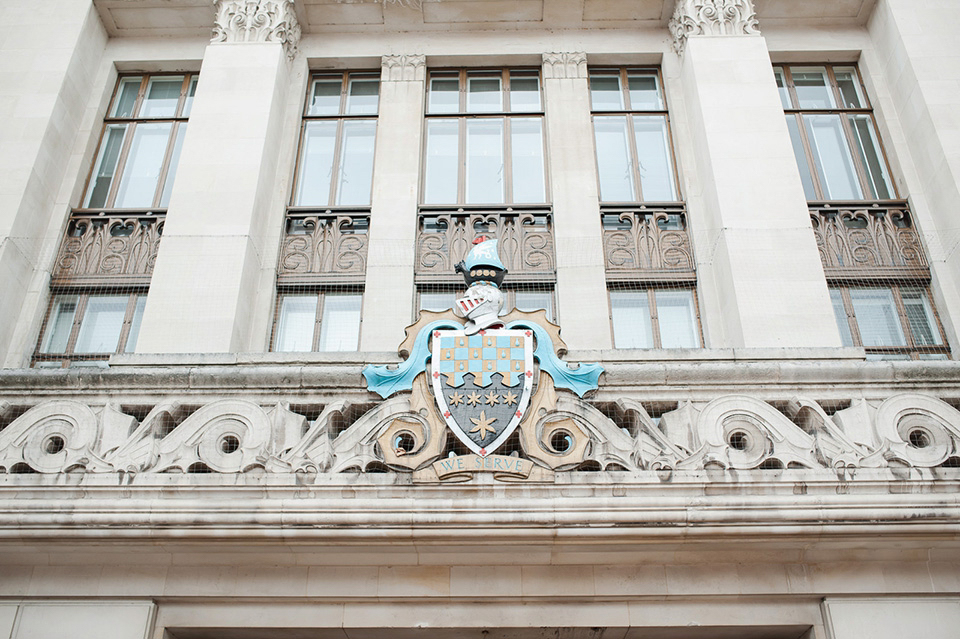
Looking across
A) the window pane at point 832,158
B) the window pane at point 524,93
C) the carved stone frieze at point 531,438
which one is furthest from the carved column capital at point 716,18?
the carved stone frieze at point 531,438

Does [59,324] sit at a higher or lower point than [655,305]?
lower

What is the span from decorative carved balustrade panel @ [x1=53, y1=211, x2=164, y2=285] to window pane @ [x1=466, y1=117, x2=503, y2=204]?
5.19 meters

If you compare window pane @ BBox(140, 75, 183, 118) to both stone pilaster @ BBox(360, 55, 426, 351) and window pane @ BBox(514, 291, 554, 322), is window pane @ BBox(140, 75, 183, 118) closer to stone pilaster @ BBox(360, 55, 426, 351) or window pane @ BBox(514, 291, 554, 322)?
stone pilaster @ BBox(360, 55, 426, 351)

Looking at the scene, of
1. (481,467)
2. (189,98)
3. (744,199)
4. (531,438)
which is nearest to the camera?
(481,467)

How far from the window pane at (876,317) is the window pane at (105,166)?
1230cm

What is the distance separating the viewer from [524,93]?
50.5 feet

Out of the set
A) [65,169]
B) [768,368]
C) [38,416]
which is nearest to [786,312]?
[768,368]

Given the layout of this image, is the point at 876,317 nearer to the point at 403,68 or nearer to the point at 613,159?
the point at 613,159

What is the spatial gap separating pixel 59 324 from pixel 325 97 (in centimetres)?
614

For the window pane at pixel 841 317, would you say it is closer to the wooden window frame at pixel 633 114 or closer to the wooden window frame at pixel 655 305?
the wooden window frame at pixel 655 305

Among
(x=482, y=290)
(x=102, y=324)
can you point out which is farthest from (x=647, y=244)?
(x=102, y=324)

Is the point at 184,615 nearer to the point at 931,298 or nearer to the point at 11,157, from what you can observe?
the point at 11,157

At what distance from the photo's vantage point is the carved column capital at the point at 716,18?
→ 14.5m

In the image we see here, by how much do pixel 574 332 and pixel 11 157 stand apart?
9.28m
